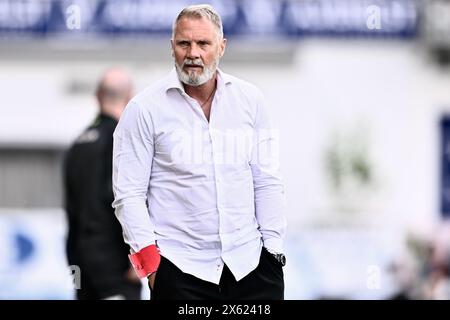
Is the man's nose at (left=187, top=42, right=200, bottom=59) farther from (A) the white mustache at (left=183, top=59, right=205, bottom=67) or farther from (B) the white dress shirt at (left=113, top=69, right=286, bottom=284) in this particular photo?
(B) the white dress shirt at (left=113, top=69, right=286, bottom=284)

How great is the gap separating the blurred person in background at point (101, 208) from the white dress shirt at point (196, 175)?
2.28m

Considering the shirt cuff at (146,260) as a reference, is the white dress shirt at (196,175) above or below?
above

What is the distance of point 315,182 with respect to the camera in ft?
78.1

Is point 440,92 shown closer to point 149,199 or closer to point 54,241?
point 54,241

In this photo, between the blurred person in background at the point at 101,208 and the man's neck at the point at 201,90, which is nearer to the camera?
the man's neck at the point at 201,90

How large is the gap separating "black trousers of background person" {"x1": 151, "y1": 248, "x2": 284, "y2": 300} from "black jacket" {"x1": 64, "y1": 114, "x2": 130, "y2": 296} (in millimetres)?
2217

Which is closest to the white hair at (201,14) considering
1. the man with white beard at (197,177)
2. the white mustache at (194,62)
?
the man with white beard at (197,177)

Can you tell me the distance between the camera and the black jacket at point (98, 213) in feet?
24.3

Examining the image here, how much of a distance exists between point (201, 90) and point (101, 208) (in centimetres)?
242

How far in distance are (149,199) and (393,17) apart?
760 inches

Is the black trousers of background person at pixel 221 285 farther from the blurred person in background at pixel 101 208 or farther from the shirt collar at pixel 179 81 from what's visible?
the blurred person in background at pixel 101 208

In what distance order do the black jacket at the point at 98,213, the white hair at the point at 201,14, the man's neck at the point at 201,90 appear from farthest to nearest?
the black jacket at the point at 98,213, the man's neck at the point at 201,90, the white hair at the point at 201,14

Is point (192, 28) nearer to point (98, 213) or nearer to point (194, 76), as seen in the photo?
point (194, 76)
